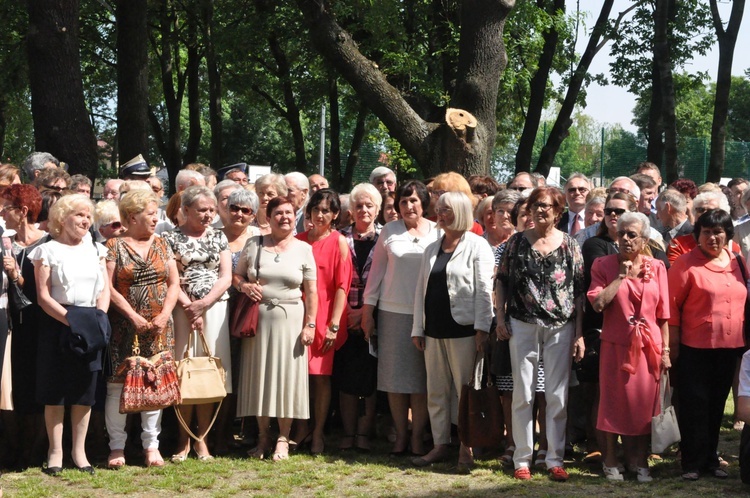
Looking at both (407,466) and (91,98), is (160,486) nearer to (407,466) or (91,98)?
(407,466)

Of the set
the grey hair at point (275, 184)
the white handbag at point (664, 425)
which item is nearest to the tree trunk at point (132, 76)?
the grey hair at point (275, 184)

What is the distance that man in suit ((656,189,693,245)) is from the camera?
899cm

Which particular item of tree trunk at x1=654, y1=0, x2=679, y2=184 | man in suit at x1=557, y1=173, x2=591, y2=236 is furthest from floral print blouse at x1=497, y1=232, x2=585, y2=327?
tree trunk at x1=654, y1=0, x2=679, y2=184

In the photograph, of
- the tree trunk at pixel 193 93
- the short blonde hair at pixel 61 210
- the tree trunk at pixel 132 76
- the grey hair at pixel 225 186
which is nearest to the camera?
the short blonde hair at pixel 61 210

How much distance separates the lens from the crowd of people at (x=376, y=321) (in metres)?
7.23

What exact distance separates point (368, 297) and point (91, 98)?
32309 mm

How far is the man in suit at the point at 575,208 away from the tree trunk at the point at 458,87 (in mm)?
2404

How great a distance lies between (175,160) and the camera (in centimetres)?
2617

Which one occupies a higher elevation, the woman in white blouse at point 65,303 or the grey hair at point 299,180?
the grey hair at point 299,180

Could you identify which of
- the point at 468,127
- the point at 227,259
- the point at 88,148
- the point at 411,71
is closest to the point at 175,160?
the point at 411,71

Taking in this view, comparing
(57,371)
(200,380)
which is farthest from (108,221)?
(200,380)

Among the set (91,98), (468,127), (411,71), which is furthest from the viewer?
(91,98)

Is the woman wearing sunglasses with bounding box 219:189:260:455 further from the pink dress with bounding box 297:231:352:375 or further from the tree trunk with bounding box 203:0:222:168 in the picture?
the tree trunk with bounding box 203:0:222:168

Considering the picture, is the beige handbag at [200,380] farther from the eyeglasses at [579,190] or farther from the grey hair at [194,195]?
the eyeglasses at [579,190]
